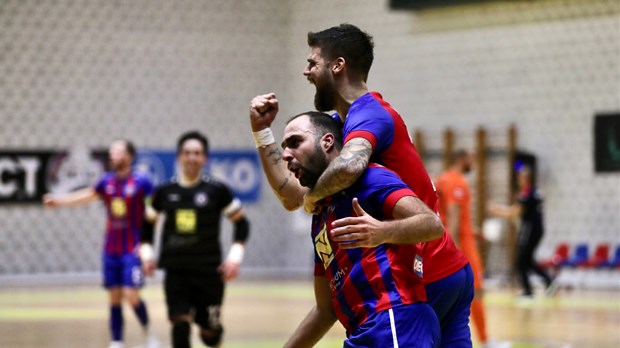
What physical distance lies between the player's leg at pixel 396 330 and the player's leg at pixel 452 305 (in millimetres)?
499

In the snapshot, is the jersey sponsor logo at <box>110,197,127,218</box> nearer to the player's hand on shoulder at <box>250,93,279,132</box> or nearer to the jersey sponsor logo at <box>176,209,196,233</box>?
the jersey sponsor logo at <box>176,209,196,233</box>

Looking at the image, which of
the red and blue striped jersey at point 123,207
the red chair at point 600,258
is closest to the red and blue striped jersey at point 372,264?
the red and blue striped jersey at point 123,207

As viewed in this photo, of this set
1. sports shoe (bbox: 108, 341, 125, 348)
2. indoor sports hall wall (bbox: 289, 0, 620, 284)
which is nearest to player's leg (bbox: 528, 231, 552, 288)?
indoor sports hall wall (bbox: 289, 0, 620, 284)

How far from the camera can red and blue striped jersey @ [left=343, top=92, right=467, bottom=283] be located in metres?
4.28

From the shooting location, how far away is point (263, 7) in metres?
25.4

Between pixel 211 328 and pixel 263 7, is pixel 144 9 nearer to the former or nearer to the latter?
pixel 263 7

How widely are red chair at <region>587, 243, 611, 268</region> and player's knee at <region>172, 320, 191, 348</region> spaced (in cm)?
1253

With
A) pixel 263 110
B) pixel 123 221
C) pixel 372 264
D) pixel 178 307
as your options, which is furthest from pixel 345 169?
pixel 123 221

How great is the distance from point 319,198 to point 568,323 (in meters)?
10.4

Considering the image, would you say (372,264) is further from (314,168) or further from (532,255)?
(532,255)

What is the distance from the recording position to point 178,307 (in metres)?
8.93

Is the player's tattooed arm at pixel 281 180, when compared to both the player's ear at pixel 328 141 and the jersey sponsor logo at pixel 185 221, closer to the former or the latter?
the player's ear at pixel 328 141

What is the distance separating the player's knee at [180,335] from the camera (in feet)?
28.6

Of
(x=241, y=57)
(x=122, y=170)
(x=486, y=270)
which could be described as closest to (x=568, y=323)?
(x=122, y=170)
